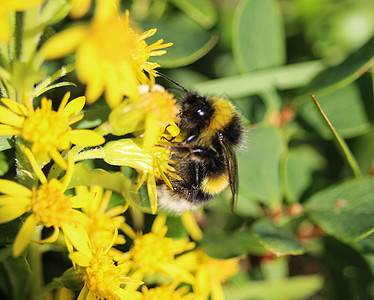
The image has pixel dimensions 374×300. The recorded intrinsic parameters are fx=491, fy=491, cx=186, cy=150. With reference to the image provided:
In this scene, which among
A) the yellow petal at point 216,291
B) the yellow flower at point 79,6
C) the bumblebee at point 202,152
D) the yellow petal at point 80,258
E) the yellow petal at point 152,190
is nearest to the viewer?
the yellow flower at point 79,6

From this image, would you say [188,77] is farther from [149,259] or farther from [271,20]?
[149,259]

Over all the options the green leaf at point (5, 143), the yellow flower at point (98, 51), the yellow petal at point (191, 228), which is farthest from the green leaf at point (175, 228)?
the yellow flower at point (98, 51)

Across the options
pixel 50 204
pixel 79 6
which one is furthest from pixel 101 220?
pixel 79 6

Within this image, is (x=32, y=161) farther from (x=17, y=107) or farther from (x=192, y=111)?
(x=192, y=111)

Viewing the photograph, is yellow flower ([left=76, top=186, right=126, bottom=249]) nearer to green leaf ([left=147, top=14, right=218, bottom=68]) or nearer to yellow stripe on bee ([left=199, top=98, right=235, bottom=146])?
yellow stripe on bee ([left=199, top=98, right=235, bottom=146])

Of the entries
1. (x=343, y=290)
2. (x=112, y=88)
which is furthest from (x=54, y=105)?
(x=343, y=290)

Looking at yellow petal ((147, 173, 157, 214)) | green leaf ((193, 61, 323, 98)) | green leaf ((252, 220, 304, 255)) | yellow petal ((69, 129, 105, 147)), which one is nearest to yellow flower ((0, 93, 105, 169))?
yellow petal ((69, 129, 105, 147))

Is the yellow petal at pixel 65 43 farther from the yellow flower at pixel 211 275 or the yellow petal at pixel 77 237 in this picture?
the yellow flower at pixel 211 275
